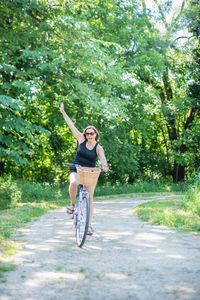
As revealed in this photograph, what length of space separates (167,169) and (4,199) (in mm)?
13329

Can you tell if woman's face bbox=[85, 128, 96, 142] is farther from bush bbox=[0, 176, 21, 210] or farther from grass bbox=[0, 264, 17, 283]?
bush bbox=[0, 176, 21, 210]

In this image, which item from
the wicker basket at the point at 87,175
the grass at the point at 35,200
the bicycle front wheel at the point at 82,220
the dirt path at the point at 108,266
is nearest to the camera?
the dirt path at the point at 108,266

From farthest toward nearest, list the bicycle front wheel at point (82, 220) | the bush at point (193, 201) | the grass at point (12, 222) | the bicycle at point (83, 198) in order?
the bush at point (193, 201)
the bicycle at point (83, 198)
the bicycle front wheel at point (82, 220)
the grass at point (12, 222)

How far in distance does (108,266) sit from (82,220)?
1.34 metres

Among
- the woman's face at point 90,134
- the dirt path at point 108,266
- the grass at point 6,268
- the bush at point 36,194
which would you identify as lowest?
the dirt path at point 108,266

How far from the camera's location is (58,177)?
1950cm

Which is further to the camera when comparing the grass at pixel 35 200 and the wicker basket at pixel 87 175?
the grass at pixel 35 200

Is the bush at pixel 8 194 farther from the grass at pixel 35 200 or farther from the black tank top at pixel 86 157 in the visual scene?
the black tank top at pixel 86 157

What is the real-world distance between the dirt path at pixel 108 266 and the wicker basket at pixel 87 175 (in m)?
0.98

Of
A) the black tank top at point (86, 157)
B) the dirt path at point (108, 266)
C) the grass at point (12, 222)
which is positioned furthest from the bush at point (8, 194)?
the black tank top at point (86, 157)

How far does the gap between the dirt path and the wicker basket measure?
3.22 ft

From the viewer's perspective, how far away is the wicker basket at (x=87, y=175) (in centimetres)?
521

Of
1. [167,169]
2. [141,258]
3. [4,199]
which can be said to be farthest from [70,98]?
[167,169]

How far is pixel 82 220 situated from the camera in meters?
5.23
